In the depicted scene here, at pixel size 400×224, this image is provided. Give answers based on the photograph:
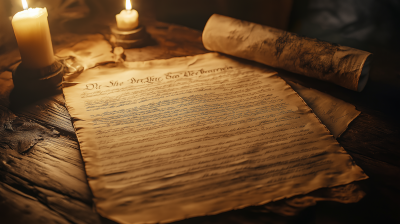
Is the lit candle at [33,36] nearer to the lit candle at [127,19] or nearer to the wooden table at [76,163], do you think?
the wooden table at [76,163]

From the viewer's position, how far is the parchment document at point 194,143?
1.76 ft

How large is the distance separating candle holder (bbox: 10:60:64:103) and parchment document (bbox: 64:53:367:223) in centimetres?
4

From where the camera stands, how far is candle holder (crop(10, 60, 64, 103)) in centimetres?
78

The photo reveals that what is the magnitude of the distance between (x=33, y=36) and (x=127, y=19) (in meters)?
0.39

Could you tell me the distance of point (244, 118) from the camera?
738 mm

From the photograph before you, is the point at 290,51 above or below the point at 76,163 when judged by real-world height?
above

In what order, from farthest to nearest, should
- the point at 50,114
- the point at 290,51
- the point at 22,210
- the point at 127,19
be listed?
the point at 127,19
the point at 290,51
the point at 50,114
the point at 22,210

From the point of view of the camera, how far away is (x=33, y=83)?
0.78 metres

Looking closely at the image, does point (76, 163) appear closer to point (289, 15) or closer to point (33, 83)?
point (33, 83)

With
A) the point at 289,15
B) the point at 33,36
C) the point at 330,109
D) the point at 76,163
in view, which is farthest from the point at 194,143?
the point at 289,15

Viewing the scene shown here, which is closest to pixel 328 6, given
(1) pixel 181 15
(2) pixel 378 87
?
(2) pixel 378 87

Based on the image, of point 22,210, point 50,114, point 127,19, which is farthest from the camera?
point 127,19

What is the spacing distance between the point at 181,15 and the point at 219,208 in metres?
0.99

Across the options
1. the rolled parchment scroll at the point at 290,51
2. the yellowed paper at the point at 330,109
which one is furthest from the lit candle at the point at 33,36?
the yellowed paper at the point at 330,109
